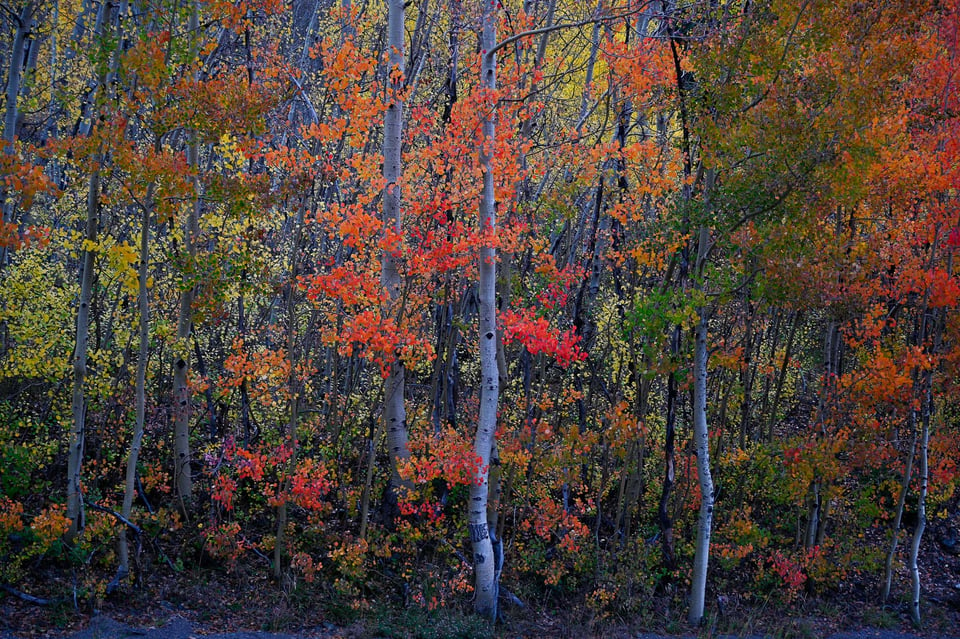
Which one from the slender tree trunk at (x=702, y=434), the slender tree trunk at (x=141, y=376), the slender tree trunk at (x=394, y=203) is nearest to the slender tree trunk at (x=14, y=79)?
the slender tree trunk at (x=141, y=376)

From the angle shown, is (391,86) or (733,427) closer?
(391,86)

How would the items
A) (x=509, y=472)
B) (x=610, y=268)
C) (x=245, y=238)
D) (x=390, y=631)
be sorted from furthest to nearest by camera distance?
(x=610, y=268) < (x=509, y=472) < (x=245, y=238) < (x=390, y=631)

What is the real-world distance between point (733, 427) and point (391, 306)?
27.7ft

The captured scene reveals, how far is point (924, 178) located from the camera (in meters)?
10.6

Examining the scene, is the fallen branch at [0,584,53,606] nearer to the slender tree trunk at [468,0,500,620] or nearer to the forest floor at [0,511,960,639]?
the forest floor at [0,511,960,639]

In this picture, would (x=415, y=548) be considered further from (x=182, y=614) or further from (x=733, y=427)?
Answer: (x=733, y=427)

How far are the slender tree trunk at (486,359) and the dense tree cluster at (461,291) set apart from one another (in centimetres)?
5

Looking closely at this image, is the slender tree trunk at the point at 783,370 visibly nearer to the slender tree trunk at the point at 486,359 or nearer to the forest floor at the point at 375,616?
the forest floor at the point at 375,616

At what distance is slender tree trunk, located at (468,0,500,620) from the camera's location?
910 cm

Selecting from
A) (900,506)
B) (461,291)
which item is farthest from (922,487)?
(461,291)

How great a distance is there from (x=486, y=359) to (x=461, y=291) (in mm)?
3132

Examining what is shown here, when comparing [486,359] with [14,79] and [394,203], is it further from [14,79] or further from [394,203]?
[14,79]

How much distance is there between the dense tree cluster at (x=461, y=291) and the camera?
8.44m

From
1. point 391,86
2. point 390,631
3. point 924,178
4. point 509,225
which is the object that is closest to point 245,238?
point 391,86
